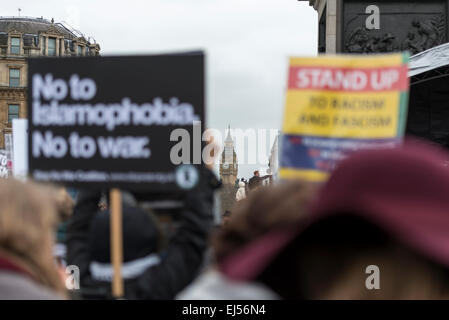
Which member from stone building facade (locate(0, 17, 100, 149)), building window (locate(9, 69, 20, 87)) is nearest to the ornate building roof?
stone building facade (locate(0, 17, 100, 149))

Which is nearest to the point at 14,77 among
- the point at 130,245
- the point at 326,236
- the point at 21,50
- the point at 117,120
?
the point at 21,50

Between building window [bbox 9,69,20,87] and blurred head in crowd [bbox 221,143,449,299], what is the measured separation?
72774 mm

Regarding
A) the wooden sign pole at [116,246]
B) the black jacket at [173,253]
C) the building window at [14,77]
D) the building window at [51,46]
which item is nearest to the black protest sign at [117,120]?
the black jacket at [173,253]

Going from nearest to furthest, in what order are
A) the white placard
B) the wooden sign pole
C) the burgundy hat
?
the burgundy hat < the wooden sign pole < the white placard

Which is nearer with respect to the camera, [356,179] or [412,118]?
[356,179]

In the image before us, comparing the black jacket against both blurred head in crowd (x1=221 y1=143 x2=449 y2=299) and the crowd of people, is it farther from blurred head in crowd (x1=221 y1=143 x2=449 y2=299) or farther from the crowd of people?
blurred head in crowd (x1=221 y1=143 x2=449 y2=299)

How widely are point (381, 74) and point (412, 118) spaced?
1615 centimetres

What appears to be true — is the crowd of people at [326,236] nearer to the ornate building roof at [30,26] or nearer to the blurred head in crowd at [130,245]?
the blurred head in crowd at [130,245]

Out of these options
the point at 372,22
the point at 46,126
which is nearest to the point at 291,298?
the point at 46,126

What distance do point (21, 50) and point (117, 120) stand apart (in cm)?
7050

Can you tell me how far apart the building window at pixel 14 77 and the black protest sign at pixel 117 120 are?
231ft

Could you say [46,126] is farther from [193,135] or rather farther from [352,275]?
[352,275]

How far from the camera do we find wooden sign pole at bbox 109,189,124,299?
11.8 feet
